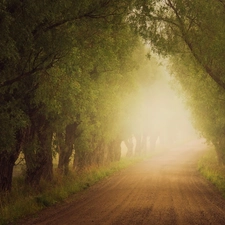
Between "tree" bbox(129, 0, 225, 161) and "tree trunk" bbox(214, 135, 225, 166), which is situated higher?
"tree" bbox(129, 0, 225, 161)

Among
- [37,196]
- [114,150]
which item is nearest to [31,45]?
[37,196]

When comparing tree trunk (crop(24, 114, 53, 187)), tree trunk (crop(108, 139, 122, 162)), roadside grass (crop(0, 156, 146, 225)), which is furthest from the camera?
tree trunk (crop(108, 139, 122, 162))

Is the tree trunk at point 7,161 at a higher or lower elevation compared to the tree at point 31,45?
lower

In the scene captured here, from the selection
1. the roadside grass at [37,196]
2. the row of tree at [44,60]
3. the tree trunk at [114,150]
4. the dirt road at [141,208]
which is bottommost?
the dirt road at [141,208]

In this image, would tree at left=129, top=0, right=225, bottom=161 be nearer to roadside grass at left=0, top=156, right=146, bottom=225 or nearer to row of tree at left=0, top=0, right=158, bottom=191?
row of tree at left=0, top=0, right=158, bottom=191

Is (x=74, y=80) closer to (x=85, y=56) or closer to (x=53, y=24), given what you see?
(x=85, y=56)

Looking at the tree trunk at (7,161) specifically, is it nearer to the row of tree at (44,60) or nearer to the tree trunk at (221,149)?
the row of tree at (44,60)

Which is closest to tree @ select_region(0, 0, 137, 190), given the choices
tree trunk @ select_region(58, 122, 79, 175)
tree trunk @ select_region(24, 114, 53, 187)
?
tree trunk @ select_region(24, 114, 53, 187)

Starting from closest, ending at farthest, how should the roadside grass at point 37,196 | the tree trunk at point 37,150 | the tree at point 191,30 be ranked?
the roadside grass at point 37,196 < the tree at point 191,30 < the tree trunk at point 37,150

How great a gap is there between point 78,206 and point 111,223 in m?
2.99

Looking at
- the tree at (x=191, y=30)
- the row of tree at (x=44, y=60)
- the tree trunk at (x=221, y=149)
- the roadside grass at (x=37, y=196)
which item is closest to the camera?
the row of tree at (x=44, y=60)

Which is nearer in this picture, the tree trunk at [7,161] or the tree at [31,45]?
the tree at [31,45]

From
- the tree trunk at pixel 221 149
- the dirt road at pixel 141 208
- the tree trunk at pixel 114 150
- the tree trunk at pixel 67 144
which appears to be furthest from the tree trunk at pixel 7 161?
the tree trunk at pixel 221 149

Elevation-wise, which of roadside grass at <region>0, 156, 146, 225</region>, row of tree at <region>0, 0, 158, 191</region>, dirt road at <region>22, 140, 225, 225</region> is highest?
row of tree at <region>0, 0, 158, 191</region>
